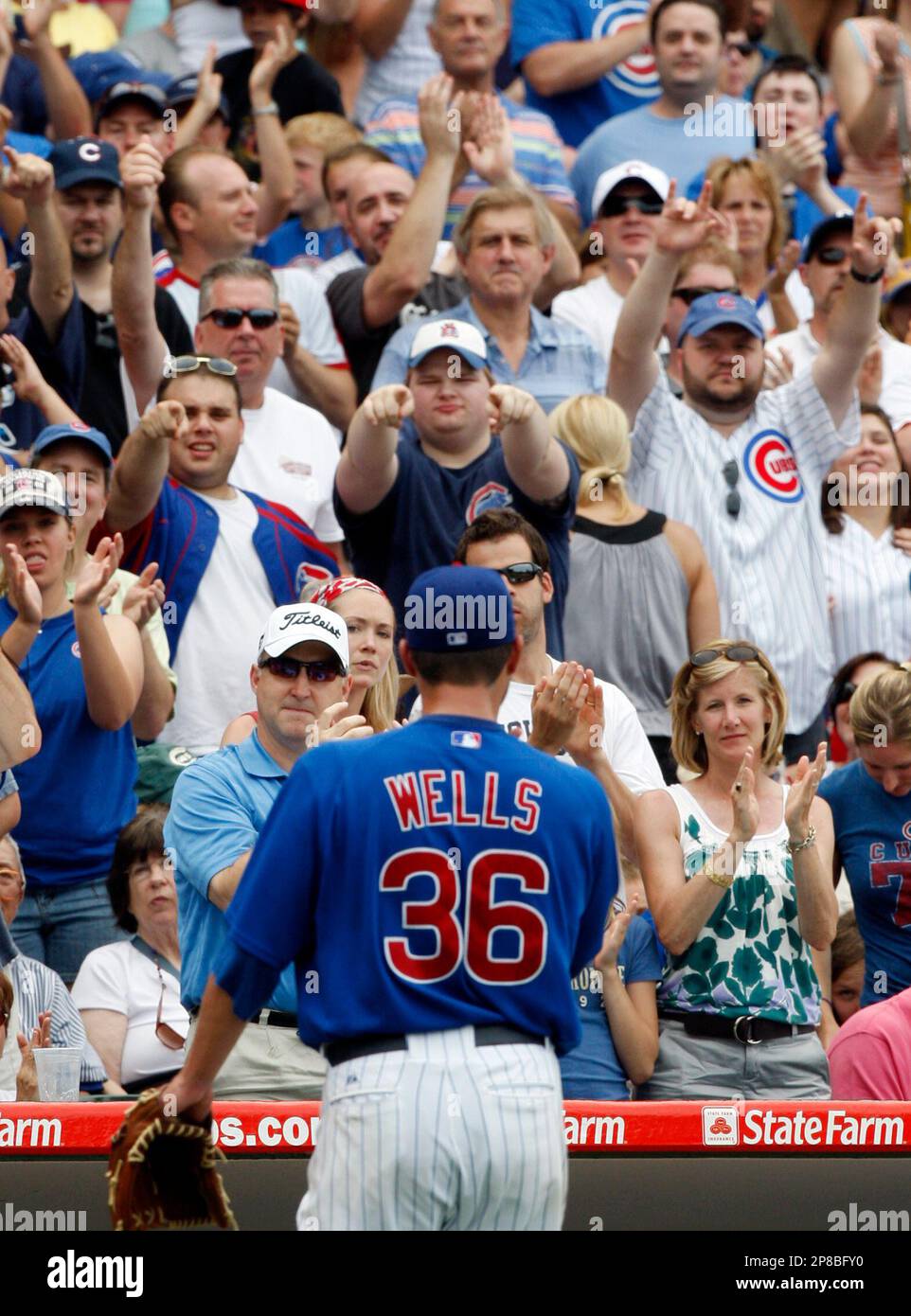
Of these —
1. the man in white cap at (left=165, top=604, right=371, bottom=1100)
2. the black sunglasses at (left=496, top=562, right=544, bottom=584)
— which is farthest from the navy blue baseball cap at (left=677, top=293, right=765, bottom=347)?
the man in white cap at (left=165, top=604, right=371, bottom=1100)

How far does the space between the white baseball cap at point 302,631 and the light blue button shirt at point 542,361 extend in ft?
10.5

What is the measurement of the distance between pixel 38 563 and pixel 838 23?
880cm

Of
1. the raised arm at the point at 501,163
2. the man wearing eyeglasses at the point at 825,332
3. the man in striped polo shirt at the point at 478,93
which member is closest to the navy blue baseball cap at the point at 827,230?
the man wearing eyeglasses at the point at 825,332

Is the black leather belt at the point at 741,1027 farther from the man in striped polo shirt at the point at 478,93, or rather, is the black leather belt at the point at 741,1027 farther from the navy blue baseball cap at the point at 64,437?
the man in striped polo shirt at the point at 478,93

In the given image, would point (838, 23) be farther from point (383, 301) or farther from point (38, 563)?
point (38, 563)

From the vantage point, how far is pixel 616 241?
9.74 metres

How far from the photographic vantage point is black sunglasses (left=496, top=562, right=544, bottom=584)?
21.6ft

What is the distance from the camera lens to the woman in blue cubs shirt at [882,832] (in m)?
6.90

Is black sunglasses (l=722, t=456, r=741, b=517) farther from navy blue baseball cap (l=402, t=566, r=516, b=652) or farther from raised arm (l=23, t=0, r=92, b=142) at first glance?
navy blue baseball cap (l=402, t=566, r=516, b=652)

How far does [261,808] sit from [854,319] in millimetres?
4243

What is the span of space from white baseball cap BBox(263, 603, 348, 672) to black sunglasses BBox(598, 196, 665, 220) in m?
4.57

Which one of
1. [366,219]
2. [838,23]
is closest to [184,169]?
[366,219]

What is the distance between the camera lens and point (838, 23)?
45.9 ft

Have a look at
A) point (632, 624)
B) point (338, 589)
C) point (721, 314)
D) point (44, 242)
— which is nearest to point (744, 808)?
point (338, 589)
